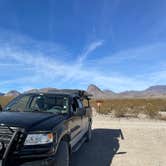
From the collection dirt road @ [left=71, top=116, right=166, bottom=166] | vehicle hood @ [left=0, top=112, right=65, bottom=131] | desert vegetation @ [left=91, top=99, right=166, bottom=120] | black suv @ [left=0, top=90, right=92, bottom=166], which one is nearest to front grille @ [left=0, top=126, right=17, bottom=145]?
black suv @ [left=0, top=90, right=92, bottom=166]

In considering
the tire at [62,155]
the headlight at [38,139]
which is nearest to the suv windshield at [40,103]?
the tire at [62,155]

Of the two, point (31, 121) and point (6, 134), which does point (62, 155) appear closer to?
point (31, 121)

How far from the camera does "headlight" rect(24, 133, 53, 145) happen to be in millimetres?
4473

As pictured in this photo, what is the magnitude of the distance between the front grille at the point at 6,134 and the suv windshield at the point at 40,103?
190cm

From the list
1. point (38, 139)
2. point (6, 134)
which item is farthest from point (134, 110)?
point (6, 134)

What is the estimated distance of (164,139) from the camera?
1079 centimetres

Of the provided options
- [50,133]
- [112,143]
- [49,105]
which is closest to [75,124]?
[49,105]

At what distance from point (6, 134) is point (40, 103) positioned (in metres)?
2.45

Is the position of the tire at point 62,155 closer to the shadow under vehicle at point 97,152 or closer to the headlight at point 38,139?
the headlight at point 38,139

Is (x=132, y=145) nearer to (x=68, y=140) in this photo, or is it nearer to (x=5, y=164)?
(x=68, y=140)

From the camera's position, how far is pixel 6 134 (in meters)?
4.46

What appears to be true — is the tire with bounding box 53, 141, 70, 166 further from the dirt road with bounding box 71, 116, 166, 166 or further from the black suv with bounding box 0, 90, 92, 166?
the dirt road with bounding box 71, 116, 166, 166

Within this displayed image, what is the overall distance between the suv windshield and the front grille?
74.8 inches

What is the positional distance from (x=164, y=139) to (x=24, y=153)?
7.88 meters
